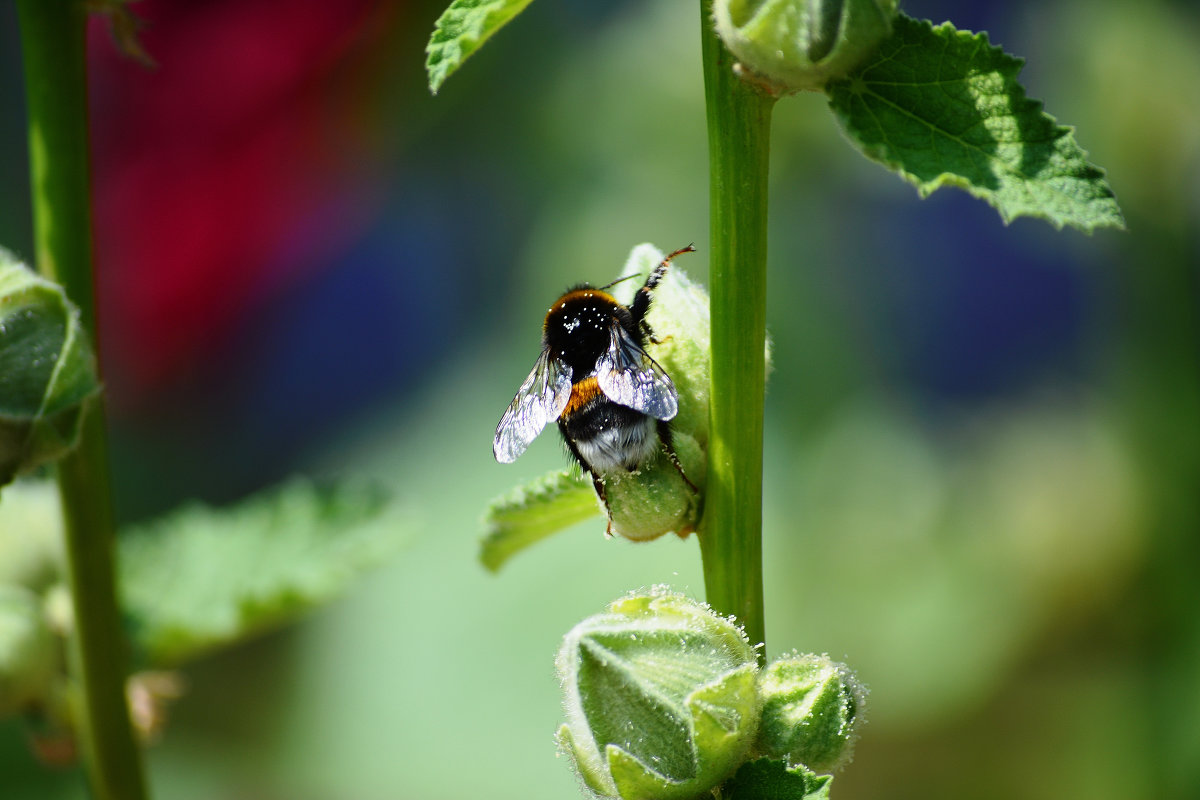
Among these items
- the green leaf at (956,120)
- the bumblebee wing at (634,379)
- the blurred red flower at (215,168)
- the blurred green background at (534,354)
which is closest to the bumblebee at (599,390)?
the bumblebee wing at (634,379)

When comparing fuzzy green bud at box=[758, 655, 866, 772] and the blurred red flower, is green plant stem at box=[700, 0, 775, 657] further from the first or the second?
the blurred red flower

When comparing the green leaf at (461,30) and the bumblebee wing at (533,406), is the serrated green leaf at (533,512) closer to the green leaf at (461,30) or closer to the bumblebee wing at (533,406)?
the bumblebee wing at (533,406)

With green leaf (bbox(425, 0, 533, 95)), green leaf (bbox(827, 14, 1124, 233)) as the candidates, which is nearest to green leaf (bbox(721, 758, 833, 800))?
green leaf (bbox(827, 14, 1124, 233))

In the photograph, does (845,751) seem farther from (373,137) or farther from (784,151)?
(373,137)

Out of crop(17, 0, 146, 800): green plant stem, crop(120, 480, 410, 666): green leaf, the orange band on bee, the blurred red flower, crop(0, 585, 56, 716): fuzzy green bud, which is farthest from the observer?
the blurred red flower

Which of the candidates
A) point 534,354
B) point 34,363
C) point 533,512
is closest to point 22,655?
point 34,363

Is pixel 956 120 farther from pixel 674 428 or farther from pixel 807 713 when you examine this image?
pixel 807 713
